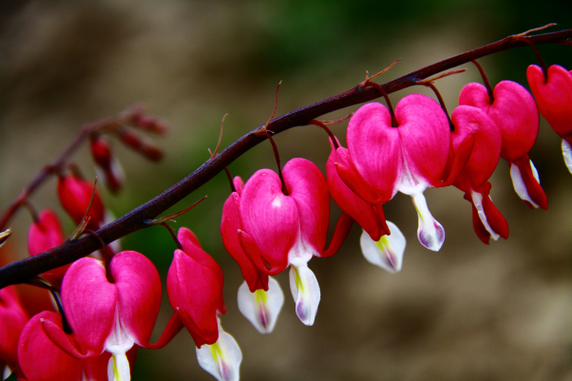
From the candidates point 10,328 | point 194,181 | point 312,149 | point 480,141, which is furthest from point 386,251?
point 312,149

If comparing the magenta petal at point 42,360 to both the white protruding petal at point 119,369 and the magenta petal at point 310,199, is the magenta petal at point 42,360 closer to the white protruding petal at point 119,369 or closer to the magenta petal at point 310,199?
the white protruding petal at point 119,369

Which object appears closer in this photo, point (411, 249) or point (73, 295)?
point (73, 295)

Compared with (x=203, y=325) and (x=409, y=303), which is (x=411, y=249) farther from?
(x=203, y=325)

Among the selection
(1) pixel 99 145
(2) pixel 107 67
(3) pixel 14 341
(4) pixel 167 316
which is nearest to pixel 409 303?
(4) pixel 167 316

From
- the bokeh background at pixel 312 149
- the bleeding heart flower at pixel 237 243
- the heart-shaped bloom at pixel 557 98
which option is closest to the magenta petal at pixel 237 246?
the bleeding heart flower at pixel 237 243

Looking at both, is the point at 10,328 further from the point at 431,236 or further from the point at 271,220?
the point at 431,236

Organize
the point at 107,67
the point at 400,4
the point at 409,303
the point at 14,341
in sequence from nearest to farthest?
1. the point at 14,341
2. the point at 409,303
3. the point at 400,4
4. the point at 107,67
